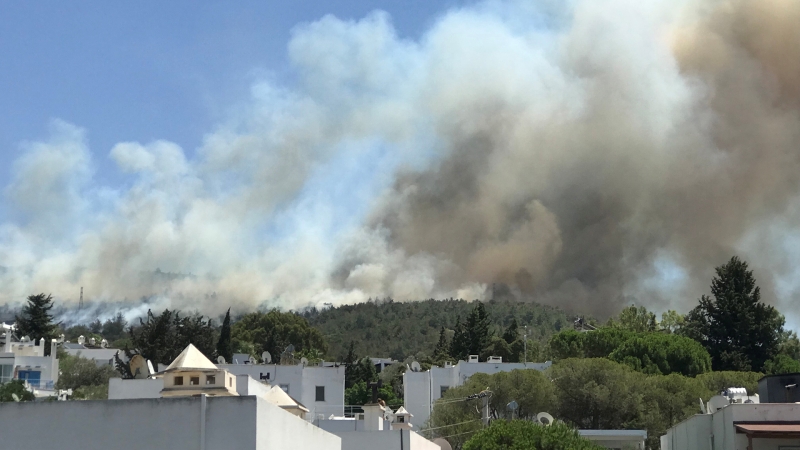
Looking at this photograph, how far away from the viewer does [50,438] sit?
71.5 ft

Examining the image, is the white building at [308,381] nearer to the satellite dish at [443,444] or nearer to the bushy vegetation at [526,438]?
the satellite dish at [443,444]

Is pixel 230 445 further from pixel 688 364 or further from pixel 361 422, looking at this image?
pixel 688 364

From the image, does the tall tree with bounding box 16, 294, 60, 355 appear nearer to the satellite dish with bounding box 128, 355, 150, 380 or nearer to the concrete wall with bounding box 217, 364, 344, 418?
the concrete wall with bounding box 217, 364, 344, 418

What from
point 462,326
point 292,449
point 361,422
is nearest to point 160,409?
point 292,449

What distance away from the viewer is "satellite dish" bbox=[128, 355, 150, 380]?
121 ft

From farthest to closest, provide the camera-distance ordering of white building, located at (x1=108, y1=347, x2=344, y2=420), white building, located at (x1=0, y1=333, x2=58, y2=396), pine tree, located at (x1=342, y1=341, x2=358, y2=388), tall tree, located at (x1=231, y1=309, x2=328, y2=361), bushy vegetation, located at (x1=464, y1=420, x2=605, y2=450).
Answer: tall tree, located at (x1=231, y1=309, x2=328, y2=361), pine tree, located at (x1=342, y1=341, x2=358, y2=388), white building, located at (x1=0, y1=333, x2=58, y2=396), white building, located at (x1=108, y1=347, x2=344, y2=420), bushy vegetation, located at (x1=464, y1=420, x2=605, y2=450)

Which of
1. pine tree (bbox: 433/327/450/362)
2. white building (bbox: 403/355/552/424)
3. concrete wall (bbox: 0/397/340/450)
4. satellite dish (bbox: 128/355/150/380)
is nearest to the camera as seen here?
concrete wall (bbox: 0/397/340/450)

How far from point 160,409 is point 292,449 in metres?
4.42

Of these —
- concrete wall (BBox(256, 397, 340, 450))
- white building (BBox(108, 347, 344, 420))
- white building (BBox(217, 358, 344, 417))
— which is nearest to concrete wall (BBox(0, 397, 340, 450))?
concrete wall (BBox(256, 397, 340, 450))

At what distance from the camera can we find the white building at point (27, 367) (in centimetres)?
7750

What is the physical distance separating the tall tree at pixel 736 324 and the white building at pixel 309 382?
34150 millimetres

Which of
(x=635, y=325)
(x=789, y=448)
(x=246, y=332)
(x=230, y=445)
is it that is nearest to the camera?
(x=230, y=445)

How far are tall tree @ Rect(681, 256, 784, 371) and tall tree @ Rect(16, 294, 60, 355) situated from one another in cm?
6361

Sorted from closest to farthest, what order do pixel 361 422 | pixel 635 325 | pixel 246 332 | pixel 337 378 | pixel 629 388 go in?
pixel 361 422, pixel 629 388, pixel 337 378, pixel 635 325, pixel 246 332
